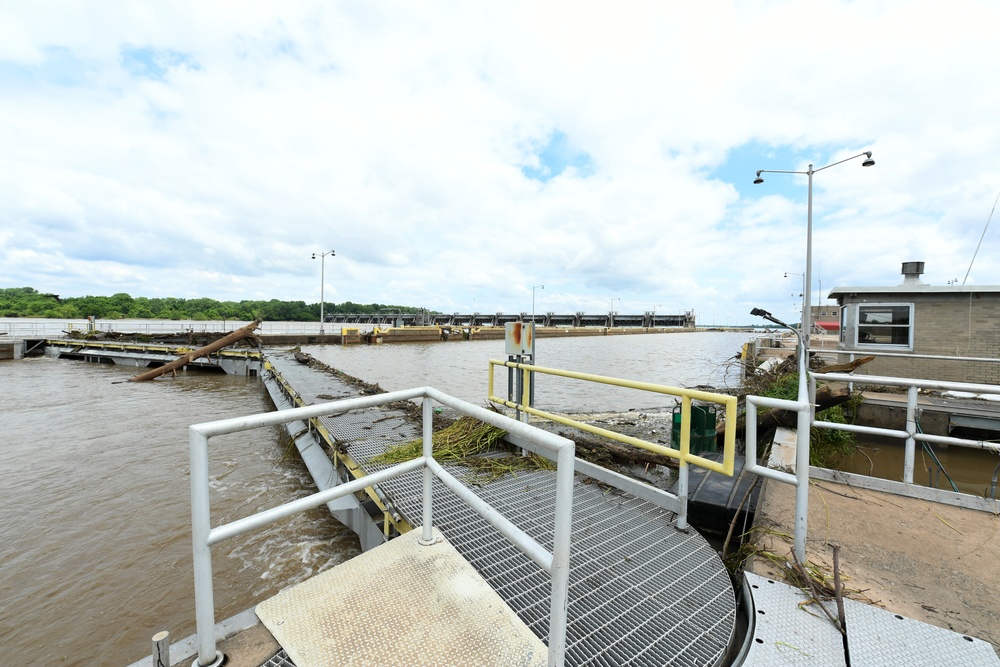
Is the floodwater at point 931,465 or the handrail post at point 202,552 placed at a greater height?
the handrail post at point 202,552

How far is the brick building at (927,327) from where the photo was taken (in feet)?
30.6

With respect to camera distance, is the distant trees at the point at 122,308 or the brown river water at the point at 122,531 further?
the distant trees at the point at 122,308

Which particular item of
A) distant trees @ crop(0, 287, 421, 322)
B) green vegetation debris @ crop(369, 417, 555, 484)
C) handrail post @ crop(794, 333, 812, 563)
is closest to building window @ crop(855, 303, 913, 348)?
green vegetation debris @ crop(369, 417, 555, 484)

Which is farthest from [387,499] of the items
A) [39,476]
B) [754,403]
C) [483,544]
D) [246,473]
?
[39,476]

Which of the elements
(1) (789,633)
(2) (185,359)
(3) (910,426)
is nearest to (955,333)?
(3) (910,426)

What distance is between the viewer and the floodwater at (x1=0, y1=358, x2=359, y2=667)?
3.11 metres

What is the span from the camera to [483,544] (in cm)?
275

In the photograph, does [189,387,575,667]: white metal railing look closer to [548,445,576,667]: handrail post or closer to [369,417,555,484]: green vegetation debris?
[548,445,576,667]: handrail post

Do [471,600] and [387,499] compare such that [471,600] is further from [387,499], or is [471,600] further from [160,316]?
[160,316]

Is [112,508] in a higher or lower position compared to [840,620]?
lower

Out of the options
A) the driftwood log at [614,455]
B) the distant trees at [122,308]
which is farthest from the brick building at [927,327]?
the distant trees at [122,308]

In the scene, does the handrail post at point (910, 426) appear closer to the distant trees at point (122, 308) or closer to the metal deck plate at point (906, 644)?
the metal deck plate at point (906, 644)

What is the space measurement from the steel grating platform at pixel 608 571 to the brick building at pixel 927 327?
9.26 metres

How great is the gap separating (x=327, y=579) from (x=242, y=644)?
1.43 feet
